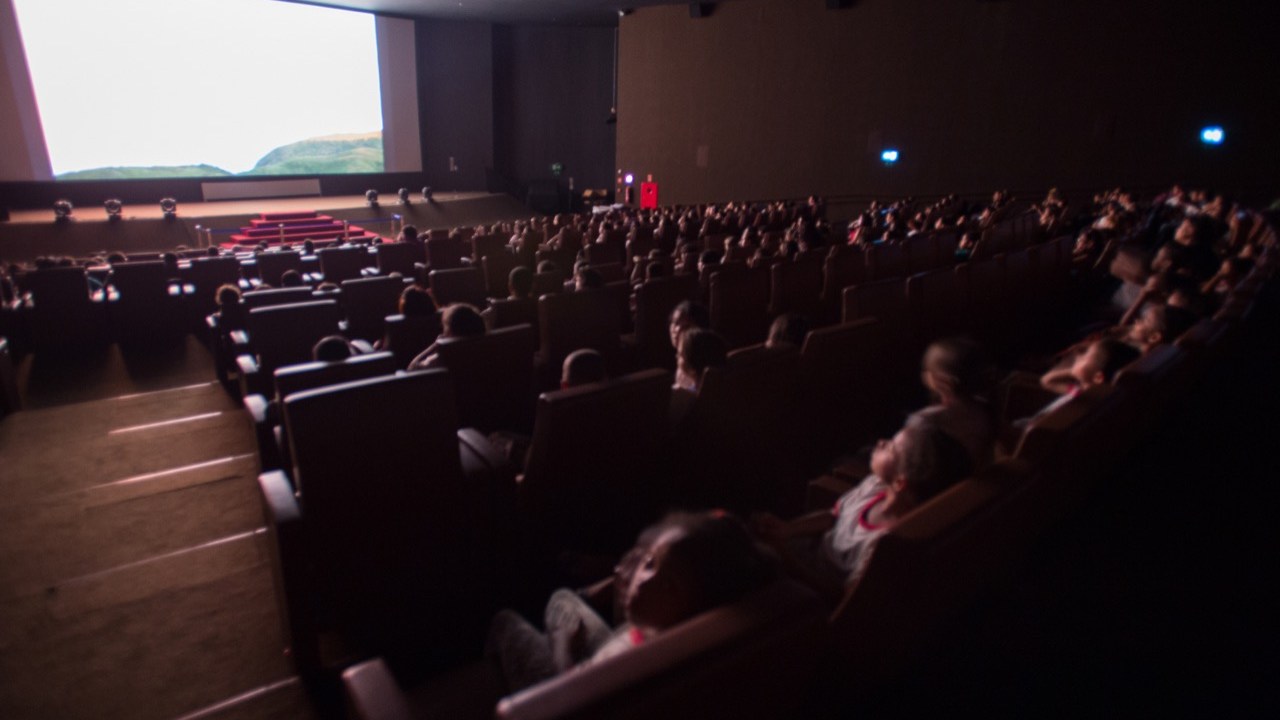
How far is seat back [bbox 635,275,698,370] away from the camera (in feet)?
12.0

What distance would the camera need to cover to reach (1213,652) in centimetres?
160

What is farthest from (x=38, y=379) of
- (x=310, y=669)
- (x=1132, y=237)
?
(x=1132, y=237)

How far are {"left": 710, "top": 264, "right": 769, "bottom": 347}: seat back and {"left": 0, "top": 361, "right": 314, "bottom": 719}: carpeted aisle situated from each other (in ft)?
Result: 7.70

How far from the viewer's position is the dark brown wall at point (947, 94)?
8891 mm

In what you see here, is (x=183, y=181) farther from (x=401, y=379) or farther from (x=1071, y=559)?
(x=1071, y=559)

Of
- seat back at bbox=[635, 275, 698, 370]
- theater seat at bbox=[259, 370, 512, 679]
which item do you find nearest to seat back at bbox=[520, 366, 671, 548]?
theater seat at bbox=[259, 370, 512, 679]

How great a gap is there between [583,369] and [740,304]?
1.84 metres

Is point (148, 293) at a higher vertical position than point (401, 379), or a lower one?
lower

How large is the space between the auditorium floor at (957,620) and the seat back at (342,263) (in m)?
2.73

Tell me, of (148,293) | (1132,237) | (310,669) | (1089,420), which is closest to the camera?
(1089,420)

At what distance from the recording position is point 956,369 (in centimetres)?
178

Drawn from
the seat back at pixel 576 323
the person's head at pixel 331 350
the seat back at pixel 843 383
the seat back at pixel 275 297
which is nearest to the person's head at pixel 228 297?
the seat back at pixel 275 297

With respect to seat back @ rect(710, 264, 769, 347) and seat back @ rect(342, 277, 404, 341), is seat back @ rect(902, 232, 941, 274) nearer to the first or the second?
seat back @ rect(710, 264, 769, 347)

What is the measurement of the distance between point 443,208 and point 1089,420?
1496 cm
